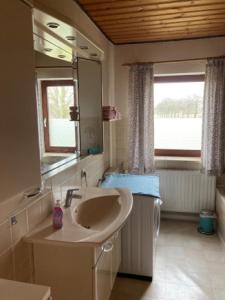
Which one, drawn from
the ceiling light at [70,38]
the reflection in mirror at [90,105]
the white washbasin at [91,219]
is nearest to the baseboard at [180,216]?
the reflection in mirror at [90,105]

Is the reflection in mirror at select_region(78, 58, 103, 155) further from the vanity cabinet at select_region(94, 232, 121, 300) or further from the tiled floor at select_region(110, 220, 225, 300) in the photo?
the tiled floor at select_region(110, 220, 225, 300)

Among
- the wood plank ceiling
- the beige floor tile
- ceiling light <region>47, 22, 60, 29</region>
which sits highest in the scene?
the wood plank ceiling

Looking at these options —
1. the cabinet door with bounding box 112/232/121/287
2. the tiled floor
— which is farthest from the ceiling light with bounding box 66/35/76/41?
the tiled floor

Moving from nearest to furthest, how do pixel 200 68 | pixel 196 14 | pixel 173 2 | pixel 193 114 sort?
pixel 173 2
pixel 196 14
pixel 200 68
pixel 193 114

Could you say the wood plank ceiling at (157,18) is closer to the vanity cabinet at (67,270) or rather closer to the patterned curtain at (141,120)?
the patterned curtain at (141,120)

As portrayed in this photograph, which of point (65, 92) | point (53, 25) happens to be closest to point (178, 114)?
point (65, 92)

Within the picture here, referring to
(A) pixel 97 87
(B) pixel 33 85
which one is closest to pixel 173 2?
(A) pixel 97 87

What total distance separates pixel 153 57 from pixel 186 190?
1.87m

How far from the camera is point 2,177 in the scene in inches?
41.6

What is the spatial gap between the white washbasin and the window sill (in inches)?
63.9

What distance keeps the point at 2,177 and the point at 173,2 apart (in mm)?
1964

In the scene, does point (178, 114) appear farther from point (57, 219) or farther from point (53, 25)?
point (57, 219)

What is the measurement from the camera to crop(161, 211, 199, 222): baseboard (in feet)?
11.6

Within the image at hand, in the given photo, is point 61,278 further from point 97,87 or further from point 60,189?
point 97,87
